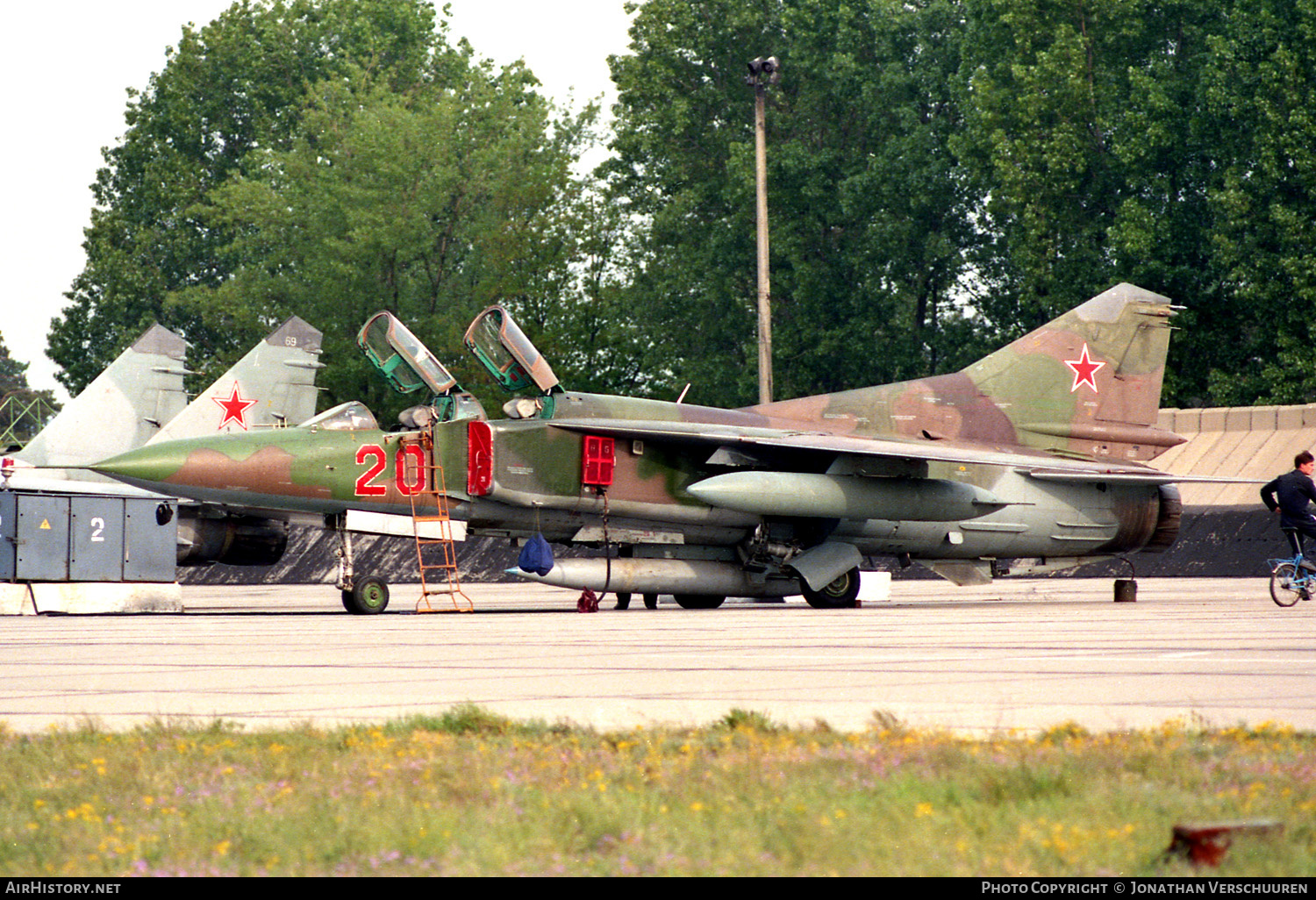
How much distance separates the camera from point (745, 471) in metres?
18.6

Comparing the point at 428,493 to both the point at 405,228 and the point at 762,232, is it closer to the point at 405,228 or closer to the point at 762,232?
the point at 762,232

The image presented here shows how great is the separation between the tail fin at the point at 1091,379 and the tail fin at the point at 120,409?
14.3 meters

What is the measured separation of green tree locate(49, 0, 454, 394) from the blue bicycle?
5419 cm

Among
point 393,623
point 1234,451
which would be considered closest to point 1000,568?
point 393,623

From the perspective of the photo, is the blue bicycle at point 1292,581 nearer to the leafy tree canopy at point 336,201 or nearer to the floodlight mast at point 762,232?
the floodlight mast at point 762,232

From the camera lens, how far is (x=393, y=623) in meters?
14.8

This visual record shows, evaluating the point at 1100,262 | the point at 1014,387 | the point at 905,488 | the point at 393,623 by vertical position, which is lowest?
the point at 393,623

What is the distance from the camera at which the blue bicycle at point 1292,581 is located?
1666cm

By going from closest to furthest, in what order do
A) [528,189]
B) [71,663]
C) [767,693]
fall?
[767,693] → [71,663] → [528,189]

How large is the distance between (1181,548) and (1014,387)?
10471 millimetres

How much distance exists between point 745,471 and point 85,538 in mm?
8029

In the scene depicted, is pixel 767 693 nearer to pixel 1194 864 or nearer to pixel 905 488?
pixel 1194 864

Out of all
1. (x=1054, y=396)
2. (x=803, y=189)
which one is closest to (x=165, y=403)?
(x=1054, y=396)

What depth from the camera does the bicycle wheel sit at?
1664cm
